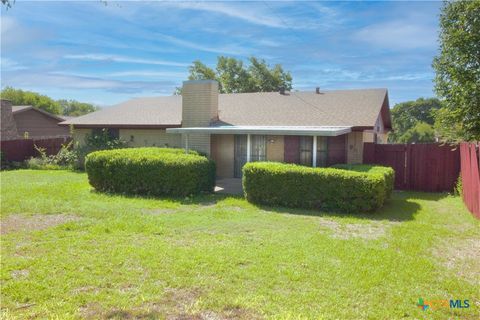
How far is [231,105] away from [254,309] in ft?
49.1

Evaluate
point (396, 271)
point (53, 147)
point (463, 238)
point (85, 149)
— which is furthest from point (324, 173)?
point (53, 147)

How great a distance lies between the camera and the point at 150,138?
17875 mm

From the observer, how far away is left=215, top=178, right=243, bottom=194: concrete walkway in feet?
42.0

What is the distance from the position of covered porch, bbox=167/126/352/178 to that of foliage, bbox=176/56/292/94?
60.9 feet

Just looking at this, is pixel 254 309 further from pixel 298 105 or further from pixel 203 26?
pixel 298 105

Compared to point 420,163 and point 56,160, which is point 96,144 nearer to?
point 56,160

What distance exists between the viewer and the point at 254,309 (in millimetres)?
4160

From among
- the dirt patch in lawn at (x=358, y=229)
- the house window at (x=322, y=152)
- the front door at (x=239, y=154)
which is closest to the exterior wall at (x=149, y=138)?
the front door at (x=239, y=154)

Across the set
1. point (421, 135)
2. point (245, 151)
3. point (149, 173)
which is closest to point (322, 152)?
point (245, 151)

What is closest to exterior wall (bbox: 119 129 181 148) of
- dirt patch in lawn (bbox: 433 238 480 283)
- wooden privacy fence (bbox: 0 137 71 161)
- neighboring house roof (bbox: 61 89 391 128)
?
neighboring house roof (bbox: 61 89 391 128)

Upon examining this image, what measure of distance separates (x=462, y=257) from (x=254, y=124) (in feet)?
33.9

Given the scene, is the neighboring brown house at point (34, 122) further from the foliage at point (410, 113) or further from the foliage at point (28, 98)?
the foliage at point (410, 113)

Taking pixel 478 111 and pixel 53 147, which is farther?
pixel 53 147

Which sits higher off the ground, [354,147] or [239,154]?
[354,147]
